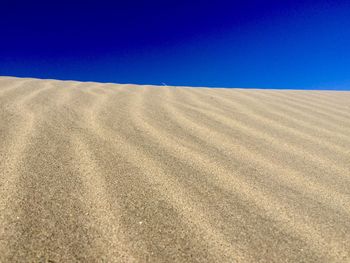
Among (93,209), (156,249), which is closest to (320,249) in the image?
(156,249)

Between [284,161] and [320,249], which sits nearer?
[320,249]

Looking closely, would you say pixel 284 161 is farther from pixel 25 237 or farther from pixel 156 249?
pixel 25 237

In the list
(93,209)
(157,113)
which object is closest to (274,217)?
(93,209)

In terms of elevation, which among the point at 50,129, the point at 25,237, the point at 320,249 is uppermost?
the point at 50,129

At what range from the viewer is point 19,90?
3760 millimetres

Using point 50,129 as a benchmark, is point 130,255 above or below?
below

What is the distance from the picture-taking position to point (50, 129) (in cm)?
233

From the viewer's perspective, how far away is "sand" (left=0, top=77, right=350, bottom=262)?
1161 millimetres

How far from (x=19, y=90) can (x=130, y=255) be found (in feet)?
10.5

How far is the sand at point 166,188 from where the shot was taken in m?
1.16

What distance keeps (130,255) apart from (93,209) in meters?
0.33

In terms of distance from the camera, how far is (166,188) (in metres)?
1.62

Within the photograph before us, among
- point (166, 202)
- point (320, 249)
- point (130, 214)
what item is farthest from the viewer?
point (166, 202)

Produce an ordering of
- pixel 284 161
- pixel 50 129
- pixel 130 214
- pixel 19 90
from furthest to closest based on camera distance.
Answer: pixel 19 90 → pixel 50 129 → pixel 284 161 → pixel 130 214
